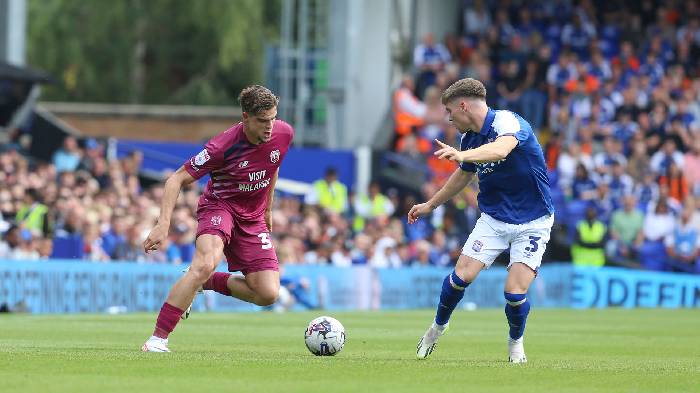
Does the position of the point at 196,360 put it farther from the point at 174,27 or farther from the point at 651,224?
the point at 174,27

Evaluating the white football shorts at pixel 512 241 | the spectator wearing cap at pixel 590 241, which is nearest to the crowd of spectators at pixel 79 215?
the spectator wearing cap at pixel 590 241

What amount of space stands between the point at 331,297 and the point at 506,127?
1454 centimetres

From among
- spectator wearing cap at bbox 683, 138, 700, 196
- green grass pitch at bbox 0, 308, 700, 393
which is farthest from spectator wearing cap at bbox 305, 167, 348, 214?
green grass pitch at bbox 0, 308, 700, 393

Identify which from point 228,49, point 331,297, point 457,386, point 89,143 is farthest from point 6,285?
point 228,49

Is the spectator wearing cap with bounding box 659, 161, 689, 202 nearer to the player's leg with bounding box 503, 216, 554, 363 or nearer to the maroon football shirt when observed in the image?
the player's leg with bounding box 503, 216, 554, 363

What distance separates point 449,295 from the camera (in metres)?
12.2

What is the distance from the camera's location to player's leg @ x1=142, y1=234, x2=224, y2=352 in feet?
39.2

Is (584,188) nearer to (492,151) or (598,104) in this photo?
(598,104)

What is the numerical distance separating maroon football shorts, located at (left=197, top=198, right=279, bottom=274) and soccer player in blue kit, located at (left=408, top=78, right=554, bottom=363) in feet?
4.59

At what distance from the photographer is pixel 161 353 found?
1186 centimetres

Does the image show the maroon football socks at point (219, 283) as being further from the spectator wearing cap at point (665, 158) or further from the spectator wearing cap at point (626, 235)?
the spectator wearing cap at point (665, 158)

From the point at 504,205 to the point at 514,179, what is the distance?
24cm

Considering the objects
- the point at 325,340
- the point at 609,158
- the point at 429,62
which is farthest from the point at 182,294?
the point at 429,62

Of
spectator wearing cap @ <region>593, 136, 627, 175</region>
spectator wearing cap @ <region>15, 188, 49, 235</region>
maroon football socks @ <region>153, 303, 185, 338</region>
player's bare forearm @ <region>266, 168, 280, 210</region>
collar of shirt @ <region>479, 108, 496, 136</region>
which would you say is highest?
collar of shirt @ <region>479, 108, 496, 136</region>
